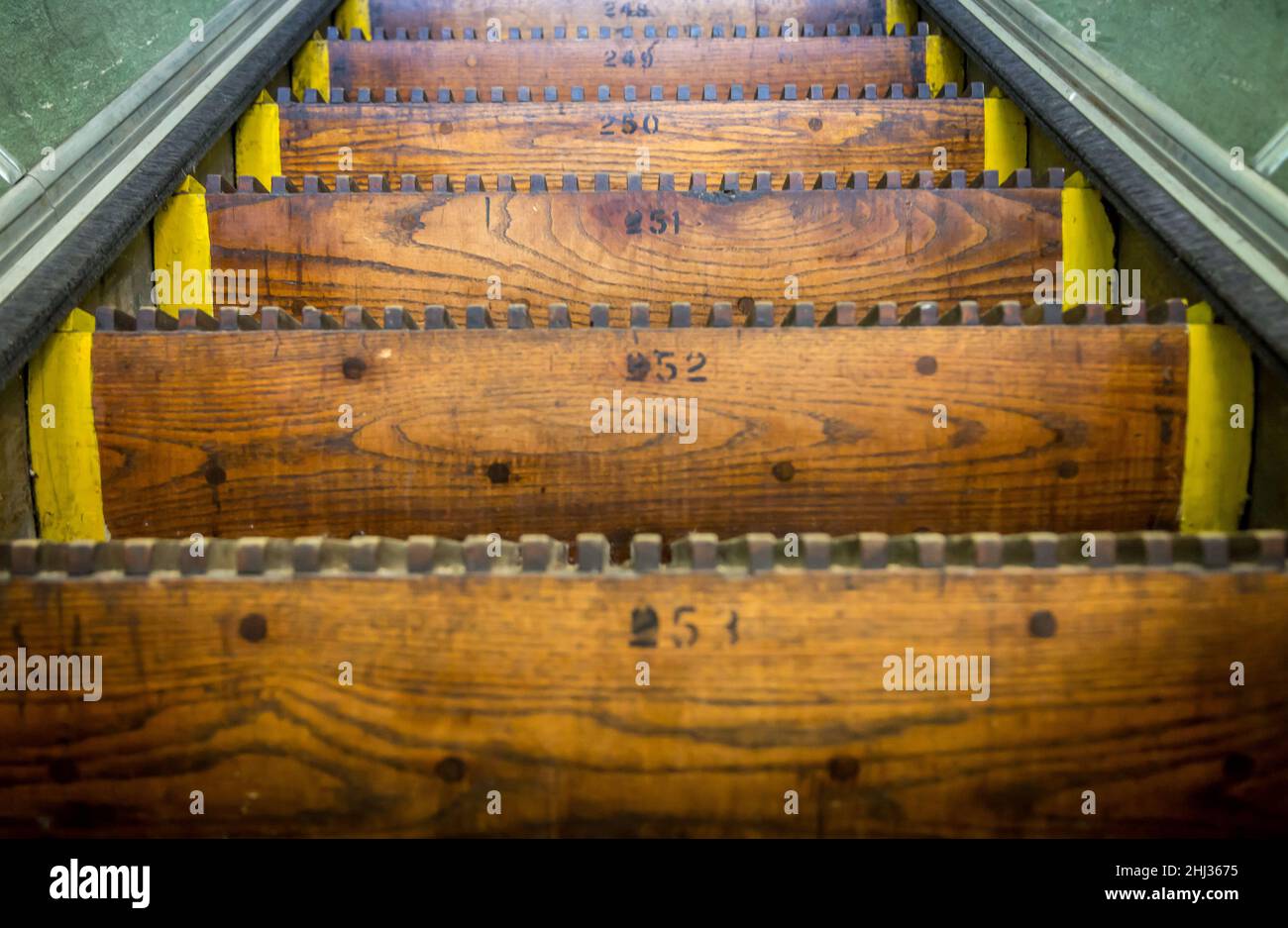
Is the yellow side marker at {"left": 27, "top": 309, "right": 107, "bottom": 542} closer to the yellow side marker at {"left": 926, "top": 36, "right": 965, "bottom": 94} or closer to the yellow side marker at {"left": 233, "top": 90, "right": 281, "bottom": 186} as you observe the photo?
the yellow side marker at {"left": 233, "top": 90, "right": 281, "bottom": 186}

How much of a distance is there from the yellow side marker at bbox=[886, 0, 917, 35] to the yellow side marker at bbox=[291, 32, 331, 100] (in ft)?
6.42

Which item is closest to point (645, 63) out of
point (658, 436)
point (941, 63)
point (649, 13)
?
point (649, 13)

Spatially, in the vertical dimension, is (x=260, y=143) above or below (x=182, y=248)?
above

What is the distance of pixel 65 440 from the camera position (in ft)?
4.34

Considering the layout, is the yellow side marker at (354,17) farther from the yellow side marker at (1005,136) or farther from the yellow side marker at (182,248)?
the yellow side marker at (1005,136)

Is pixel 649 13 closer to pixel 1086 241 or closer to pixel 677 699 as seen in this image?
pixel 1086 241

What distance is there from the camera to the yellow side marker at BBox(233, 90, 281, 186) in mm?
2381

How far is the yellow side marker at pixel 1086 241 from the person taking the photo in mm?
1771

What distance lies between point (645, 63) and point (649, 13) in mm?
735

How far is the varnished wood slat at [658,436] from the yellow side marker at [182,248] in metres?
0.60

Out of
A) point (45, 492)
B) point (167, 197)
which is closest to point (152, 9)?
point (167, 197)

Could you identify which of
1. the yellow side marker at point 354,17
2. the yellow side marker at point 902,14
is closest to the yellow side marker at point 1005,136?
the yellow side marker at point 902,14

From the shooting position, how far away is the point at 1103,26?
2.30 metres
